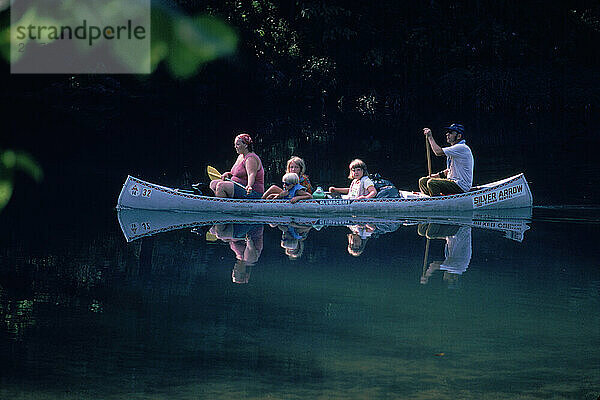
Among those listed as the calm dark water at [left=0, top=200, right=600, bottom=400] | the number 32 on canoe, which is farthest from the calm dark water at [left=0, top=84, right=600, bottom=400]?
the number 32 on canoe

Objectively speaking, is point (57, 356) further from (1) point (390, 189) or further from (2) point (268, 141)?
(2) point (268, 141)

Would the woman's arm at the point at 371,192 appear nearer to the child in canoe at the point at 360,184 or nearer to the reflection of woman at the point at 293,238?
the child in canoe at the point at 360,184

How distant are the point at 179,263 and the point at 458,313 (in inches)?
135

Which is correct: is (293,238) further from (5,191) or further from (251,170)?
(5,191)

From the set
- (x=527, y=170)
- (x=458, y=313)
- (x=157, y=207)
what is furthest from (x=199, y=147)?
(x=458, y=313)

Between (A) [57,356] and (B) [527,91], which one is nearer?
(A) [57,356]

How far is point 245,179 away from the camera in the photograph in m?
15.0

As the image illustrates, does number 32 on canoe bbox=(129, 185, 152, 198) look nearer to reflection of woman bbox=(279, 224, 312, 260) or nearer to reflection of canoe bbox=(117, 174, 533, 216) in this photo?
reflection of canoe bbox=(117, 174, 533, 216)

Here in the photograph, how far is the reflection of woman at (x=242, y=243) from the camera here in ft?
32.7

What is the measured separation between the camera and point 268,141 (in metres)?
28.4

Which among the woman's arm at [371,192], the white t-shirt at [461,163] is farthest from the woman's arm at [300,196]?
the white t-shirt at [461,163]

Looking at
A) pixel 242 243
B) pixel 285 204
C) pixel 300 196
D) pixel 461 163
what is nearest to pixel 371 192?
pixel 300 196

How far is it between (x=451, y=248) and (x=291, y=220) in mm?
3204

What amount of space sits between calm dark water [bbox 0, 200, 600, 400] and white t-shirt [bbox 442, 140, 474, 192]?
8.72 feet
